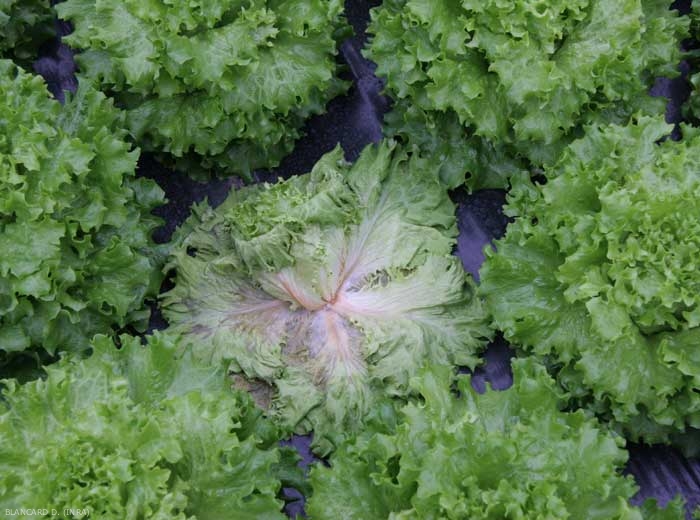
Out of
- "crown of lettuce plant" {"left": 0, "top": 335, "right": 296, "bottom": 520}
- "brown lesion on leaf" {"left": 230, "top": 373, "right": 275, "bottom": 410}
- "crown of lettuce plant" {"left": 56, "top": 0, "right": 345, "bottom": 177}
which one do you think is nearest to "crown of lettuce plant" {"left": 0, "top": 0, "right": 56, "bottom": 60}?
"crown of lettuce plant" {"left": 56, "top": 0, "right": 345, "bottom": 177}

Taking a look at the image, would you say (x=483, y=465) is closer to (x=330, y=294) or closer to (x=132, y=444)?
(x=132, y=444)

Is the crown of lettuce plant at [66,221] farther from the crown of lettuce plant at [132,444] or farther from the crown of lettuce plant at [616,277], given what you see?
the crown of lettuce plant at [616,277]

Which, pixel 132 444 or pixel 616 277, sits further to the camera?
pixel 616 277

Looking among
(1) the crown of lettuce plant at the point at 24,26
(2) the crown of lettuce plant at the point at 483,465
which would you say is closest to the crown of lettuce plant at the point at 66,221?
(1) the crown of lettuce plant at the point at 24,26

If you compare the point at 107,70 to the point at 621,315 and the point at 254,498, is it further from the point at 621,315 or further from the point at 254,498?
the point at 621,315

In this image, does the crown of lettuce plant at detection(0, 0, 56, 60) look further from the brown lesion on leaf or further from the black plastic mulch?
the brown lesion on leaf

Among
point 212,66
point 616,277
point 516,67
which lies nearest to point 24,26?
point 212,66

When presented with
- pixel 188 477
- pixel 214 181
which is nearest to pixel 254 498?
pixel 188 477
